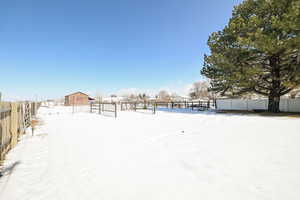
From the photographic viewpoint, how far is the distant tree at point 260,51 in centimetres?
1034

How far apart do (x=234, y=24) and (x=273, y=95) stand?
24.1 feet

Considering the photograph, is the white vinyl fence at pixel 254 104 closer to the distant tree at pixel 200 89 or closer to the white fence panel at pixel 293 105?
the white fence panel at pixel 293 105

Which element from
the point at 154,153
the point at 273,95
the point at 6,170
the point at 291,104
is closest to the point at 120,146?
the point at 154,153

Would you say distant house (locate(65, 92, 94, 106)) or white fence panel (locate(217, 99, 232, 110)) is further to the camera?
distant house (locate(65, 92, 94, 106))

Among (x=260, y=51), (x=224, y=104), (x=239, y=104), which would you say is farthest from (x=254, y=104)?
(x=260, y=51)

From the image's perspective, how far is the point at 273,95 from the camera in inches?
500

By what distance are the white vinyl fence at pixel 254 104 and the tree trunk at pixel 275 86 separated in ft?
9.40

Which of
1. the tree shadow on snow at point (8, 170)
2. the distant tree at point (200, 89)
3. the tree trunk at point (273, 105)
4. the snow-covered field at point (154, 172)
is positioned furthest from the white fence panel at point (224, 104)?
the distant tree at point (200, 89)

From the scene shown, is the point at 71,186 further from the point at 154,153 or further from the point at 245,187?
the point at 245,187

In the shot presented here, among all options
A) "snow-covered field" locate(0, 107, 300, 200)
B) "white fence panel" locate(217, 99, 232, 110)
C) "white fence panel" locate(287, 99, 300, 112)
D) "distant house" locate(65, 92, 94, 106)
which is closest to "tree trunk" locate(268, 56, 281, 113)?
"white fence panel" locate(287, 99, 300, 112)

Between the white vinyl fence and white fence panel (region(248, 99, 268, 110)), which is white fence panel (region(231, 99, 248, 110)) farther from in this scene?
white fence panel (region(248, 99, 268, 110))

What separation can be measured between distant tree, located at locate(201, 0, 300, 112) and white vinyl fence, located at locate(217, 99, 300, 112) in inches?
97.4

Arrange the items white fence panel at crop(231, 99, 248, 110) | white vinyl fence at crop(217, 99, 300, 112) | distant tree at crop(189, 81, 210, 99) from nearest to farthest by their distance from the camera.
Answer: white vinyl fence at crop(217, 99, 300, 112) → white fence panel at crop(231, 99, 248, 110) → distant tree at crop(189, 81, 210, 99)

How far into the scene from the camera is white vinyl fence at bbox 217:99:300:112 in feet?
46.3
